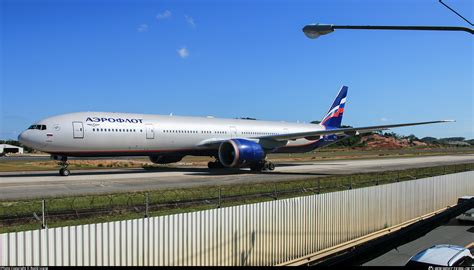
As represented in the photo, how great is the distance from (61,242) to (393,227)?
42.9ft

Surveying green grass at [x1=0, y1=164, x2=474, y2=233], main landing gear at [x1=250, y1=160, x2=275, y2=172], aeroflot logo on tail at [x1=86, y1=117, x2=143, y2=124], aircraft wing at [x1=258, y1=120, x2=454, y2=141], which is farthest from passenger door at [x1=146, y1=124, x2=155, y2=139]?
green grass at [x1=0, y1=164, x2=474, y2=233]

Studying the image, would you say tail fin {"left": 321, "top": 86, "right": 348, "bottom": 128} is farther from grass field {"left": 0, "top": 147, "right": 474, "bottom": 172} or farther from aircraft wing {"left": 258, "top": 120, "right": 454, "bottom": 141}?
grass field {"left": 0, "top": 147, "right": 474, "bottom": 172}

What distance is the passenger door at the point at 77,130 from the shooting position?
1150 inches

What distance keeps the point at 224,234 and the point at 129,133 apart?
74.3ft

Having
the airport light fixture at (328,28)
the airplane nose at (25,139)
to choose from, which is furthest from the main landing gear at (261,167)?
the airport light fixture at (328,28)

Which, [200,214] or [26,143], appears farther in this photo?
[26,143]

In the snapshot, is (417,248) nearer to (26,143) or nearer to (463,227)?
(463,227)

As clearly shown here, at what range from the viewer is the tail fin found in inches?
2029

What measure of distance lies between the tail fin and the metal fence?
33696mm

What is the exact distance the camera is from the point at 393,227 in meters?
17.2

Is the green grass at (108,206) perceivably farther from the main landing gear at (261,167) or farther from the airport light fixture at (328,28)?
the main landing gear at (261,167)

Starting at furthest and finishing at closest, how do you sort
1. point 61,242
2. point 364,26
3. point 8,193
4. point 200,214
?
point 8,193 < point 364,26 < point 200,214 < point 61,242

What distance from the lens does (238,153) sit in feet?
110

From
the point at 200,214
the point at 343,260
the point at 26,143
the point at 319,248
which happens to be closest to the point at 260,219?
the point at 200,214
